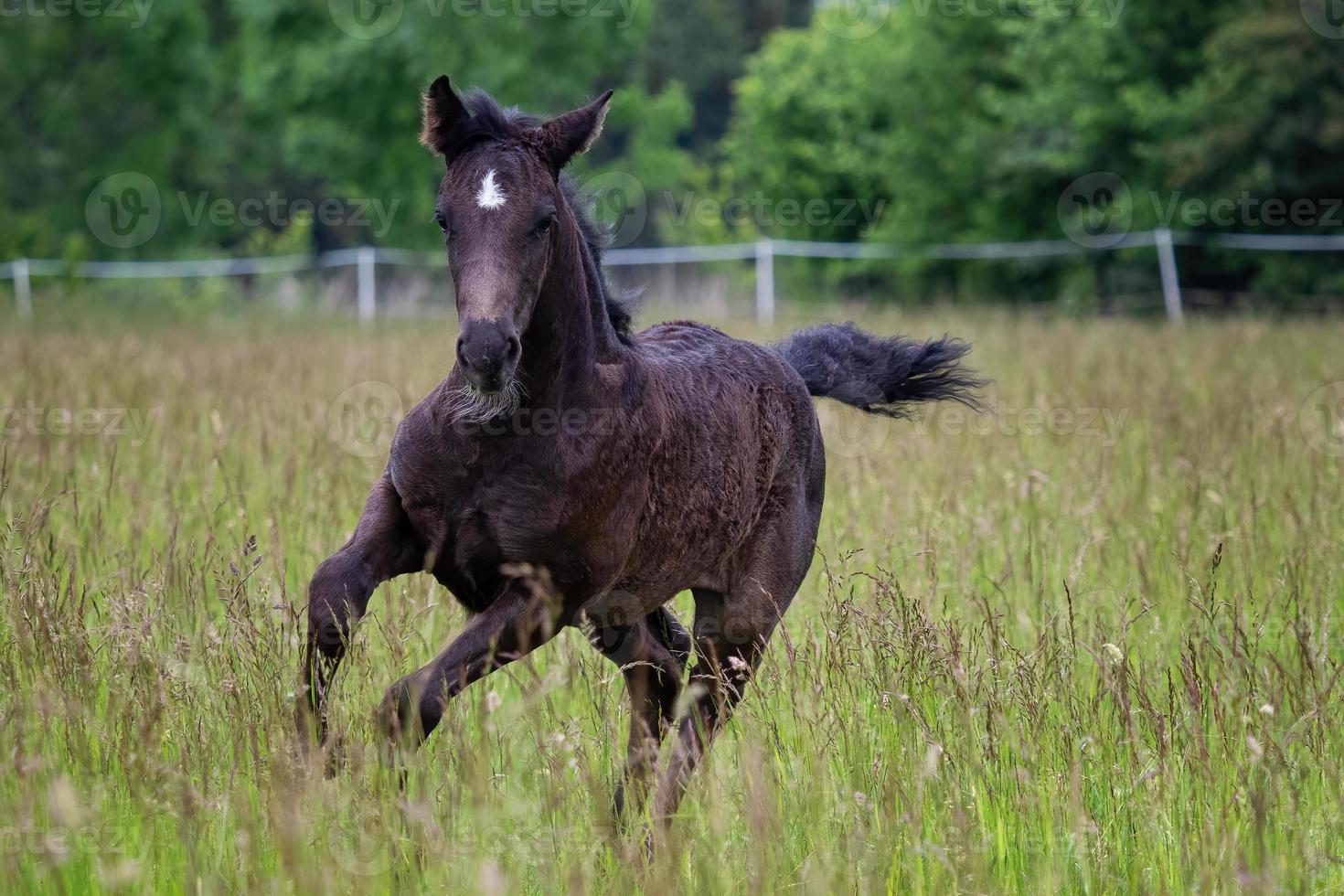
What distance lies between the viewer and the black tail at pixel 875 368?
200 inches

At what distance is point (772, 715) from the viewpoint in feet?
12.8

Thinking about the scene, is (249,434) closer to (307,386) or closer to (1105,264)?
(307,386)

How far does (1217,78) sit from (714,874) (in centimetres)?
2443

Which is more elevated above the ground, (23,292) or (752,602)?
(23,292)

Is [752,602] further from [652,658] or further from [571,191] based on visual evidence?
[571,191]

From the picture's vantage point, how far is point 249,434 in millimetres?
7473

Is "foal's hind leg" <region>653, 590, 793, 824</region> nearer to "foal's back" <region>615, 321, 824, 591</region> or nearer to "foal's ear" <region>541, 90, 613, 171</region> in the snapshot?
"foal's back" <region>615, 321, 824, 591</region>

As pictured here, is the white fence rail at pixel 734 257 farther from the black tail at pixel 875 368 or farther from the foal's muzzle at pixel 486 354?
the foal's muzzle at pixel 486 354

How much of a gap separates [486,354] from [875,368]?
253cm

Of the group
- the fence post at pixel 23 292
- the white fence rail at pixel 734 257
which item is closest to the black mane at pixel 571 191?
the white fence rail at pixel 734 257

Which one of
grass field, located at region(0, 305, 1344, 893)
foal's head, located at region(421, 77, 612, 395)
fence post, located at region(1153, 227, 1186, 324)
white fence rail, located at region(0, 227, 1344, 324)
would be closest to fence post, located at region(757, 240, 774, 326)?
white fence rail, located at region(0, 227, 1344, 324)

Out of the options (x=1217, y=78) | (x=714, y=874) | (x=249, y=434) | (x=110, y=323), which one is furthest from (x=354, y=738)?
(x=1217, y=78)

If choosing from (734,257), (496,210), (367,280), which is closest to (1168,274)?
(734,257)

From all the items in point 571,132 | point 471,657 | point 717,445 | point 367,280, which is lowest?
point 471,657
